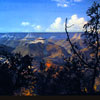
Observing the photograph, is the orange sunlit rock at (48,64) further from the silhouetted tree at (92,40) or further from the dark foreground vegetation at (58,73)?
the silhouetted tree at (92,40)

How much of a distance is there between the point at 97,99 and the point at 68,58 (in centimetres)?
73

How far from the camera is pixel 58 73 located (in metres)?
2.73

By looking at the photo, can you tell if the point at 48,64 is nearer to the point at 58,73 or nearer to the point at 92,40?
the point at 58,73

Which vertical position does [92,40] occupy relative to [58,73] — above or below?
above

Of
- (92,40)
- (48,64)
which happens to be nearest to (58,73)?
(48,64)

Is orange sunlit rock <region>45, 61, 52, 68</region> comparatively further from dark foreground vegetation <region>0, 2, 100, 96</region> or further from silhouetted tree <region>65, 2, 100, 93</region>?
silhouetted tree <region>65, 2, 100, 93</region>

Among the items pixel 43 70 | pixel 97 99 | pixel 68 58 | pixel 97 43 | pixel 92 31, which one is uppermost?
pixel 92 31

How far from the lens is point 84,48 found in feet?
9.01

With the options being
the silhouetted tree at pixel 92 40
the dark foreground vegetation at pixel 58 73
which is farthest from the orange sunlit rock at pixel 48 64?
the silhouetted tree at pixel 92 40

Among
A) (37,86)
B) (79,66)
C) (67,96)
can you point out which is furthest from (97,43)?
(37,86)

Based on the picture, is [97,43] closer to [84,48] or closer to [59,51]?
[84,48]

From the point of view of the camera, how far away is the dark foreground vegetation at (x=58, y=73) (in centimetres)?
267

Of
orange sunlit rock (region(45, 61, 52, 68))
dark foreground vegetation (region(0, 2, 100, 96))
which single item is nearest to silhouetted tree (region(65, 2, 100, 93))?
dark foreground vegetation (region(0, 2, 100, 96))

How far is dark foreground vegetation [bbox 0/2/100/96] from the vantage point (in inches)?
105
